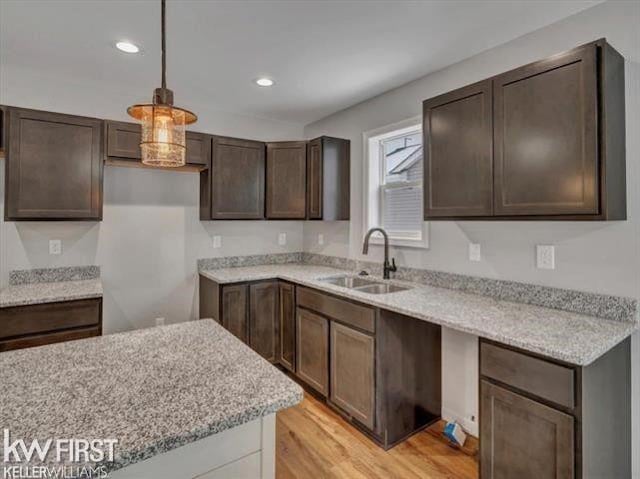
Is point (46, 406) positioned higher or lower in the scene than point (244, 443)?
higher

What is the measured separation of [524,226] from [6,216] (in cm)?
340

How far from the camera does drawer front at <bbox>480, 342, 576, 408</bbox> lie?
1.37 m

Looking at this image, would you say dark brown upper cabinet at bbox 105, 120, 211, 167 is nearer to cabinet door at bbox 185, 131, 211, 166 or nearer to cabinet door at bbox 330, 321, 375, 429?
cabinet door at bbox 185, 131, 211, 166

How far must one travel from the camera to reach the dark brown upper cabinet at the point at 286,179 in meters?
3.53

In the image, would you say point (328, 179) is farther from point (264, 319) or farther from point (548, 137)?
point (548, 137)

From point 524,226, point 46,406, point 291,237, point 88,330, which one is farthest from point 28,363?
point 291,237

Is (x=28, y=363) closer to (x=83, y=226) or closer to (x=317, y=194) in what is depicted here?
(x=83, y=226)

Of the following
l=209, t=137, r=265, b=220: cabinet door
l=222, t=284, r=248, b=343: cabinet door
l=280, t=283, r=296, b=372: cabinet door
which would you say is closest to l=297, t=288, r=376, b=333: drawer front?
l=280, t=283, r=296, b=372: cabinet door

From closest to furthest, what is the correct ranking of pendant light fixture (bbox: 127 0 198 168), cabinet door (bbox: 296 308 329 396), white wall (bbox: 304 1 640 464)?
pendant light fixture (bbox: 127 0 198 168) → white wall (bbox: 304 1 640 464) → cabinet door (bbox: 296 308 329 396)

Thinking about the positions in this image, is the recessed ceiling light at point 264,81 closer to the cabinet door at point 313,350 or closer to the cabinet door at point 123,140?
the cabinet door at point 123,140

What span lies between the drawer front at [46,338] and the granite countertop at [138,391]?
3.95 ft

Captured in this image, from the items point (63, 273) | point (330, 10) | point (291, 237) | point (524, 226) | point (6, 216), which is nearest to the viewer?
point (330, 10)

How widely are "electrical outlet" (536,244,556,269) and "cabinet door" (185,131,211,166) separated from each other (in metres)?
2.72

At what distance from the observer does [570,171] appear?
1619 millimetres
